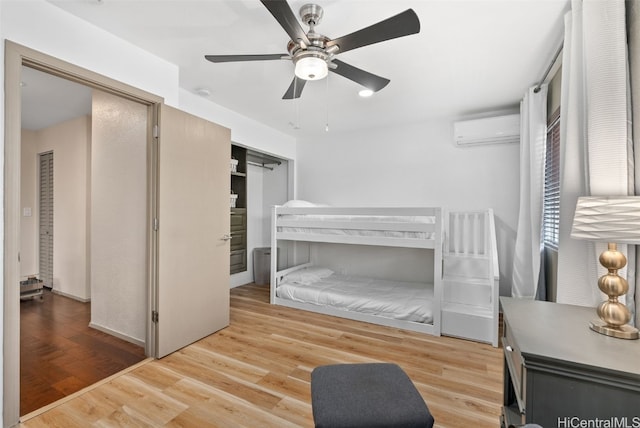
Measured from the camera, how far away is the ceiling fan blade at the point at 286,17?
4.31 feet

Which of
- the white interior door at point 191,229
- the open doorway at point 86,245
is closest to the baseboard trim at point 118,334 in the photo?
the open doorway at point 86,245

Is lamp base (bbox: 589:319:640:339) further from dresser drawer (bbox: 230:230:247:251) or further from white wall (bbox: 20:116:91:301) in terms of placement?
white wall (bbox: 20:116:91:301)

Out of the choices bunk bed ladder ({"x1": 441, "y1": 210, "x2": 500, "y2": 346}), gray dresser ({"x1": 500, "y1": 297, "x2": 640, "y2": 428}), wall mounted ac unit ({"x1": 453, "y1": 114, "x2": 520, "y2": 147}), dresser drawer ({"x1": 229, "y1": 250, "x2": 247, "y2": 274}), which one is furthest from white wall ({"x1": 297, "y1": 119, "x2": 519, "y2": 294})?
gray dresser ({"x1": 500, "y1": 297, "x2": 640, "y2": 428})

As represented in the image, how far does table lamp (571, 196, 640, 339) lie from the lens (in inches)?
39.3

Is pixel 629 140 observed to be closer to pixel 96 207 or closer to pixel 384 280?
pixel 384 280

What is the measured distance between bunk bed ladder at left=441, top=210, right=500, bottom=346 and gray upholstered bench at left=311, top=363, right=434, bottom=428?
68.1 inches

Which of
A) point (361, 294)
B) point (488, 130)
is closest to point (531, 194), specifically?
point (488, 130)

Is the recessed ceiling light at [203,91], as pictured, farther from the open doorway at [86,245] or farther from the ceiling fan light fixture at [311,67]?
the ceiling fan light fixture at [311,67]

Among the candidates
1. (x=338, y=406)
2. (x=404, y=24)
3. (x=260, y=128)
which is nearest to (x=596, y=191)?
(x=404, y=24)

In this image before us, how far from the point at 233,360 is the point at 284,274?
1.66 m

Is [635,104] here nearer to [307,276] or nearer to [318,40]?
[318,40]

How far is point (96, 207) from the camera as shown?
9.20 feet

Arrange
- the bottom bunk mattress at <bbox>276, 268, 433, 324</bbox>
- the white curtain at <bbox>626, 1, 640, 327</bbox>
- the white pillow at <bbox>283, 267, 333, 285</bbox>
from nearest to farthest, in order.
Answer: the white curtain at <bbox>626, 1, 640, 327</bbox> < the bottom bunk mattress at <bbox>276, 268, 433, 324</bbox> < the white pillow at <bbox>283, 267, 333, 285</bbox>

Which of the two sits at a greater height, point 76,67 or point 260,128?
point 260,128
